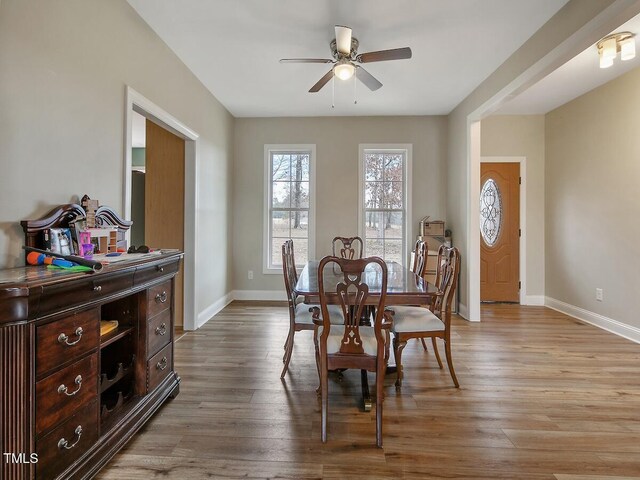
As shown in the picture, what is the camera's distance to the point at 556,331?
365cm

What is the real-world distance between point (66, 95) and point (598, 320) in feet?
18.3

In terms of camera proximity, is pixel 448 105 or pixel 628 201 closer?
pixel 628 201

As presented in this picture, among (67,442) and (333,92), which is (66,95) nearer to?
(67,442)

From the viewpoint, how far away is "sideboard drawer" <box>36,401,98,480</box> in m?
1.17

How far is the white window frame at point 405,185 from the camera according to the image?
195 inches

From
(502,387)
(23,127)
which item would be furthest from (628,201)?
(23,127)

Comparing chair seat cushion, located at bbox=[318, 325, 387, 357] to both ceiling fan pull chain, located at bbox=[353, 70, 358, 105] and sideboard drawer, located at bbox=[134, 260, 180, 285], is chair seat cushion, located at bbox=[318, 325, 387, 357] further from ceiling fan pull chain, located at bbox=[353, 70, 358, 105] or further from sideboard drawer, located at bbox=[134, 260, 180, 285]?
ceiling fan pull chain, located at bbox=[353, 70, 358, 105]

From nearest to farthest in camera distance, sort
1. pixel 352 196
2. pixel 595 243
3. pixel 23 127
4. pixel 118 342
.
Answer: pixel 23 127 → pixel 118 342 → pixel 595 243 → pixel 352 196

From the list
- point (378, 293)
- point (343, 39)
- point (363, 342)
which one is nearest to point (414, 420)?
point (363, 342)

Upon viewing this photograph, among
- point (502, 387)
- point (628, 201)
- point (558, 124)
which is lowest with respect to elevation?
point (502, 387)

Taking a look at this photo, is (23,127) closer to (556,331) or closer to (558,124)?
(556,331)

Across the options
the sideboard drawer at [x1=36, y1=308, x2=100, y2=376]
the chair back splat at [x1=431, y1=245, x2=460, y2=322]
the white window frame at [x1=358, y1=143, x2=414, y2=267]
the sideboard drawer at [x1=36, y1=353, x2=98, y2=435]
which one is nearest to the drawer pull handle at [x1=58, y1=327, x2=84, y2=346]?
the sideboard drawer at [x1=36, y1=308, x2=100, y2=376]

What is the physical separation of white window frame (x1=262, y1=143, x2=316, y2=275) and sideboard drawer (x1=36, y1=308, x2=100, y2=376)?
362cm

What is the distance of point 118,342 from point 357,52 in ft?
10.5
